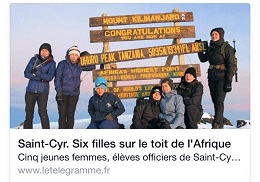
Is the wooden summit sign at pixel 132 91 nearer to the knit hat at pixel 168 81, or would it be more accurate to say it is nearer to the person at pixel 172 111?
the knit hat at pixel 168 81

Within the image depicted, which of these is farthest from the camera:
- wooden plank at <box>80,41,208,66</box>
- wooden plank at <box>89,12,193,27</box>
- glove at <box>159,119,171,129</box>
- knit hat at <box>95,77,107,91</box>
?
wooden plank at <box>80,41,208,66</box>

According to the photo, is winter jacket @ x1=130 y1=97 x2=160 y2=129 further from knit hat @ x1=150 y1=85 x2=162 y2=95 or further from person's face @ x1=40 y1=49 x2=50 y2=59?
person's face @ x1=40 y1=49 x2=50 y2=59

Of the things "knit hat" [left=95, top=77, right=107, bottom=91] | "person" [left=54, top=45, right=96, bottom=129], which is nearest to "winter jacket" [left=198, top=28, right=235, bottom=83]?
"knit hat" [left=95, top=77, right=107, bottom=91]

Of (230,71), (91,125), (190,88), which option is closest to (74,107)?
(91,125)

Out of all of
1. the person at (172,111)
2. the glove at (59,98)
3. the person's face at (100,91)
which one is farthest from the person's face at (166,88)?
the glove at (59,98)

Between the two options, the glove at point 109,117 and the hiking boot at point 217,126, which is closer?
the glove at point 109,117
